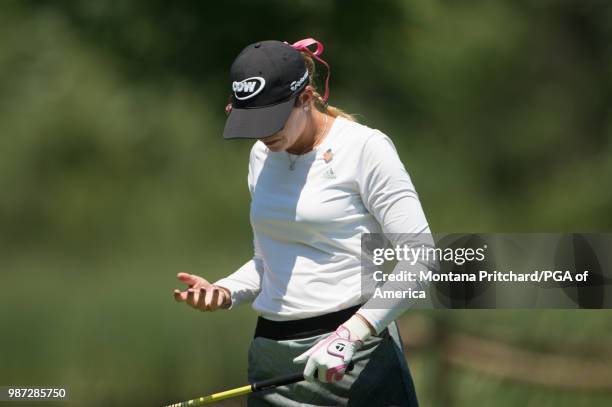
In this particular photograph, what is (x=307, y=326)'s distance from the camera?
2.38m

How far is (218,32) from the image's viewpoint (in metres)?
5.51

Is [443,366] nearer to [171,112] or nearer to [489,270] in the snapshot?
[489,270]

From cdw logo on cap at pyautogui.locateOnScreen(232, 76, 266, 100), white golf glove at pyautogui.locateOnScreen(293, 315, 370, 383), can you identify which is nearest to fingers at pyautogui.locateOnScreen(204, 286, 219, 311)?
white golf glove at pyautogui.locateOnScreen(293, 315, 370, 383)

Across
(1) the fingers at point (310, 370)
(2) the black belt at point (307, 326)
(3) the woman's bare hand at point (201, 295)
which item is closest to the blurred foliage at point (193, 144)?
(3) the woman's bare hand at point (201, 295)

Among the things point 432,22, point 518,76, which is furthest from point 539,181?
point 432,22

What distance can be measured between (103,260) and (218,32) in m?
1.41

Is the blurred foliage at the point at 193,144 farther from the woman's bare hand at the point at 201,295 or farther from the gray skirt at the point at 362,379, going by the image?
the gray skirt at the point at 362,379

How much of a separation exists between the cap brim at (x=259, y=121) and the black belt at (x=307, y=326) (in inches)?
16.1

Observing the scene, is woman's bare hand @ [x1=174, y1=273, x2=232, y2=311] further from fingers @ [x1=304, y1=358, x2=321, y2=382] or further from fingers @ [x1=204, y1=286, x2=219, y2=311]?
fingers @ [x1=304, y1=358, x2=321, y2=382]

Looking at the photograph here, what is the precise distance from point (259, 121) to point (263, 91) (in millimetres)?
66

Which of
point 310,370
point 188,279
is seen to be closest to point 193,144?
point 188,279

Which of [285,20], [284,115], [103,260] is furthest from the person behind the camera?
[103,260]

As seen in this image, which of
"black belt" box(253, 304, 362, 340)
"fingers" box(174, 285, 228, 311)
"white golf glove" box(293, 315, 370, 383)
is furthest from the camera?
"fingers" box(174, 285, 228, 311)

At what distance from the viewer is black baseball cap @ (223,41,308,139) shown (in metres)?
2.32
